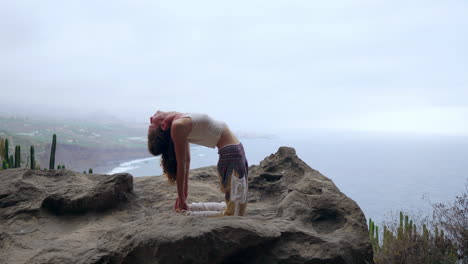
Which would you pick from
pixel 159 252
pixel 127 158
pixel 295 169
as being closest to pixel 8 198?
pixel 159 252

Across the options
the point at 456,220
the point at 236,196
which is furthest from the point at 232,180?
the point at 456,220

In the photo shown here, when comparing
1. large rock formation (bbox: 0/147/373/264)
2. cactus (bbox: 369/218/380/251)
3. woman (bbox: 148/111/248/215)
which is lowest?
cactus (bbox: 369/218/380/251)

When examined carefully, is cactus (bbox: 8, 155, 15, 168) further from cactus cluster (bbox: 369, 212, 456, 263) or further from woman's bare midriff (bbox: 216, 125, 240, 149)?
cactus cluster (bbox: 369, 212, 456, 263)

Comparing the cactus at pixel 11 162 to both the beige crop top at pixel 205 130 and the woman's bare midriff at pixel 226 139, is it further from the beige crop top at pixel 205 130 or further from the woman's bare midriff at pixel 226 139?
the woman's bare midriff at pixel 226 139

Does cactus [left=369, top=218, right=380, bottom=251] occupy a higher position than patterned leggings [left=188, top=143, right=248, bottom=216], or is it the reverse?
patterned leggings [left=188, top=143, right=248, bottom=216]

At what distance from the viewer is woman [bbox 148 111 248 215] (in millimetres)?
3777

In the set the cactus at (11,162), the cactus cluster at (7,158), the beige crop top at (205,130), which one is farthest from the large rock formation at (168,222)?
the cactus at (11,162)

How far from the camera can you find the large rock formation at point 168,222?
3.03 metres

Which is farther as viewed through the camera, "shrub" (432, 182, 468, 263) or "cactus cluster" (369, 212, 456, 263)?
"shrub" (432, 182, 468, 263)

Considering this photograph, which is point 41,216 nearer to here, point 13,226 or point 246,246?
point 13,226

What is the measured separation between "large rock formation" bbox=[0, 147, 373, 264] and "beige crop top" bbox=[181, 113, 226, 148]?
2.81 ft

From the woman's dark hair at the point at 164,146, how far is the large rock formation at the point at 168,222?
54 centimetres

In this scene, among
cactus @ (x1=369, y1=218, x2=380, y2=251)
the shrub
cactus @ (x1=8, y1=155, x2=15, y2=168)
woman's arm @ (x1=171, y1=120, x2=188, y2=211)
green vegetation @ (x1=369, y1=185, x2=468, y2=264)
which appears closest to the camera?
woman's arm @ (x1=171, y1=120, x2=188, y2=211)

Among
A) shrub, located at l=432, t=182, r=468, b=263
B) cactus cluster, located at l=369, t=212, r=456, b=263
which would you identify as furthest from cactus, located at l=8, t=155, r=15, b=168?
shrub, located at l=432, t=182, r=468, b=263
